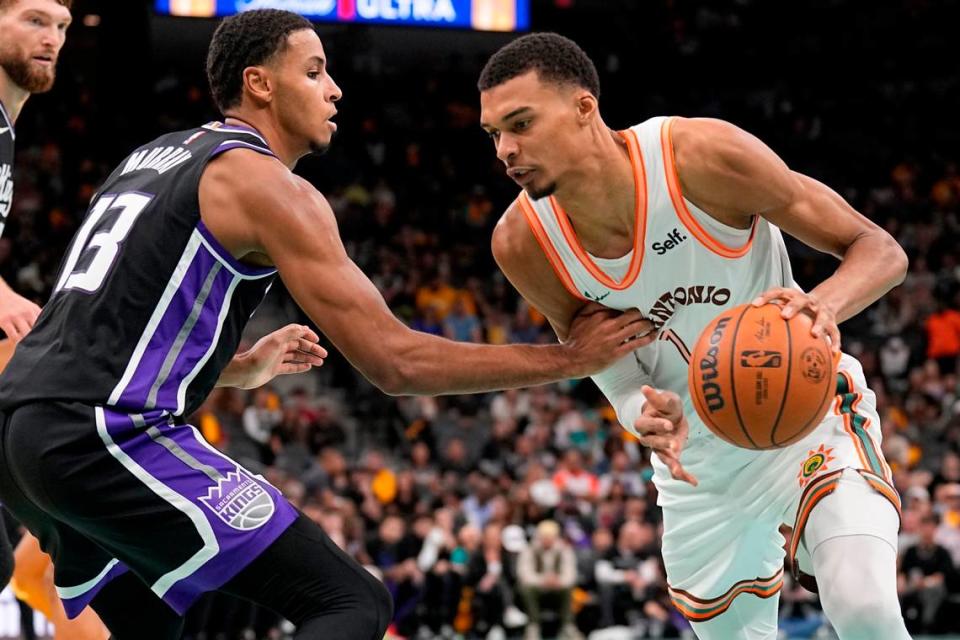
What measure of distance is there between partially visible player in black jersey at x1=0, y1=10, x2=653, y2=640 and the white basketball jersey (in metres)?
0.99

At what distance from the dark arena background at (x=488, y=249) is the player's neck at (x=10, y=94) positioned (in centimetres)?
511

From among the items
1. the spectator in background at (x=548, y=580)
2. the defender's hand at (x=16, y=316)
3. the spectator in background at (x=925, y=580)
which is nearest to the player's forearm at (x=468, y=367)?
the defender's hand at (x=16, y=316)

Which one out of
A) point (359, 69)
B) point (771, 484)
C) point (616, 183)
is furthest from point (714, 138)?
point (359, 69)

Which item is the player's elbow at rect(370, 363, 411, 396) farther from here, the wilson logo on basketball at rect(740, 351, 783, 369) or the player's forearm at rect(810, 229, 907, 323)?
the player's forearm at rect(810, 229, 907, 323)

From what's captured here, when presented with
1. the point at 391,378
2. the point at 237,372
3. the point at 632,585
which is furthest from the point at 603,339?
the point at 632,585

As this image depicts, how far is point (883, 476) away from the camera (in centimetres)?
404

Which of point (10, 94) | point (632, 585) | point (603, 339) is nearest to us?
point (603, 339)

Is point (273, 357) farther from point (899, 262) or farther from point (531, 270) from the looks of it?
point (899, 262)

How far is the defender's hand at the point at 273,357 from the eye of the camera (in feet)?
13.1

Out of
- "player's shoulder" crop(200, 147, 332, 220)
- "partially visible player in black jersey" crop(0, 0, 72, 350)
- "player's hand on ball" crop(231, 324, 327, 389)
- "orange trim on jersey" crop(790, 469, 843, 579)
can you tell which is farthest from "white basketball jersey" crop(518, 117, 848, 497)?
"partially visible player in black jersey" crop(0, 0, 72, 350)

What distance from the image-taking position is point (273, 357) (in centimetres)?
402

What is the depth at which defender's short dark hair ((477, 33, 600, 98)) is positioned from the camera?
413 centimetres

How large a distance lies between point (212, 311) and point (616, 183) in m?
1.52

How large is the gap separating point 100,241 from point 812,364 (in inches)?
75.7
